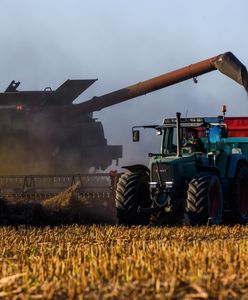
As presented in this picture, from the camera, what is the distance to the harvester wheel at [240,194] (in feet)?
37.1

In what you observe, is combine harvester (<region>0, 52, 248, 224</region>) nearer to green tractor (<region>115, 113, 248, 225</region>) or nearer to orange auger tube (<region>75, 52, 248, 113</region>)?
orange auger tube (<region>75, 52, 248, 113</region>)

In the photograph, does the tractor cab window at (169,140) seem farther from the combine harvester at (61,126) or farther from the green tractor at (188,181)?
the combine harvester at (61,126)

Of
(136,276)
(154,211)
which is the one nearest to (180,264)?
(136,276)

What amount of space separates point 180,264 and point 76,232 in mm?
4502

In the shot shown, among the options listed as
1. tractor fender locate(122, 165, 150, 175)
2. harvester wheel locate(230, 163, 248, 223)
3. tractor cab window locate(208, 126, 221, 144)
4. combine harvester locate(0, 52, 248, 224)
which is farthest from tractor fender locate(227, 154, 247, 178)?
combine harvester locate(0, 52, 248, 224)

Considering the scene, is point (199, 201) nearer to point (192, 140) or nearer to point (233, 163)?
point (192, 140)

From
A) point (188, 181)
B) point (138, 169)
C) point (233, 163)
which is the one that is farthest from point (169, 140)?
point (233, 163)

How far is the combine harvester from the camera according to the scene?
17377 millimetres

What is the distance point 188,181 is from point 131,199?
83cm

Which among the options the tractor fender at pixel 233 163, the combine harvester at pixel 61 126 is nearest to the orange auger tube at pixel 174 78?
the combine harvester at pixel 61 126

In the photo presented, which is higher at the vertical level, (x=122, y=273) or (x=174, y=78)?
(x=174, y=78)

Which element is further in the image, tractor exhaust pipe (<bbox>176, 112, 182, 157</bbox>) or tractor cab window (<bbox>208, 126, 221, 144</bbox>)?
tractor cab window (<bbox>208, 126, 221, 144</bbox>)

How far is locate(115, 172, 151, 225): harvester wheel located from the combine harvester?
19.5 feet

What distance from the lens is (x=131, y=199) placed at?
10734 millimetres
